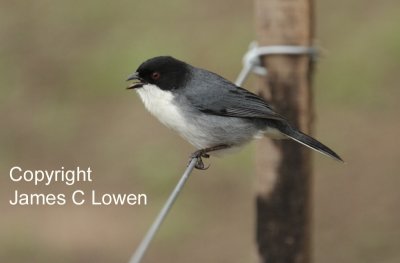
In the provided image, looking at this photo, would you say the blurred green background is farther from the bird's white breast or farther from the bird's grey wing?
the bird's white breast

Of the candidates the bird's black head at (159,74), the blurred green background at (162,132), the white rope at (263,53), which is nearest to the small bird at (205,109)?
the bird's black head at (159,74)

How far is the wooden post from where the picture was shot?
3959 mm

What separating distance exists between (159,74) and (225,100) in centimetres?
38

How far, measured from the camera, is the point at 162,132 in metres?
8.15

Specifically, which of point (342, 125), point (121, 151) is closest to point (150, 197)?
point (121, 151)

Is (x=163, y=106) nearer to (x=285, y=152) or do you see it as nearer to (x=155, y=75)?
(x=155, y=75)

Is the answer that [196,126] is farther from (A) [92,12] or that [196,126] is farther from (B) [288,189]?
(A) [92,12]

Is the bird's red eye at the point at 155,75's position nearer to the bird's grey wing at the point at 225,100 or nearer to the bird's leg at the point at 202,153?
the bird's grey wing at the point at 225,100

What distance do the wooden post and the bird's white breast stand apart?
1.48ft

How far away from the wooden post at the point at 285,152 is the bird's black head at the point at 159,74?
44 cm

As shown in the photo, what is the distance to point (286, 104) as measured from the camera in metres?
4.02

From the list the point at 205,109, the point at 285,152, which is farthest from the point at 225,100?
the point at 285,152

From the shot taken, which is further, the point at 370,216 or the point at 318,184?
the point at 318,184

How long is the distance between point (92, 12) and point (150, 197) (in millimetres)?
3783
